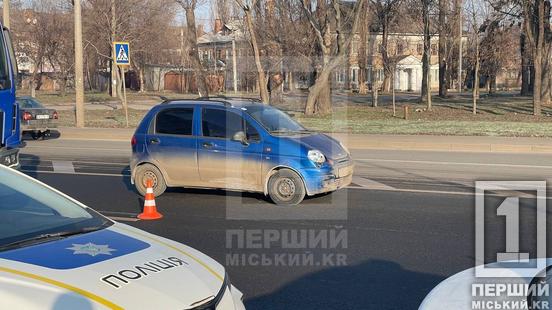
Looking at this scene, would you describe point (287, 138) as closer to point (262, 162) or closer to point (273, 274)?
point (262, 162)

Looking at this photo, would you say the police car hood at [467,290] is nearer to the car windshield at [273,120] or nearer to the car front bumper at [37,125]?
the car windshield at [273,120]

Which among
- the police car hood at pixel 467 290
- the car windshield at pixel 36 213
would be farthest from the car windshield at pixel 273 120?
the police car hood at pixel 467 290

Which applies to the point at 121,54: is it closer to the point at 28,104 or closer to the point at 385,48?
the point at 28,104

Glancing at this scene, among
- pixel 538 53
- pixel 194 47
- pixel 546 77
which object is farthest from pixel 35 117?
pixel 546 77

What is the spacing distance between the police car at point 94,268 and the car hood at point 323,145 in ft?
19.0

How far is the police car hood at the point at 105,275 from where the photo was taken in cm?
317

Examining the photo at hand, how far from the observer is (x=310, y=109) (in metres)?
31.8

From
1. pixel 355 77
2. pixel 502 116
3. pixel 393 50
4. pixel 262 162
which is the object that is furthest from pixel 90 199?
pixel 355 77

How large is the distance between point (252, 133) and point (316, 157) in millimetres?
1131

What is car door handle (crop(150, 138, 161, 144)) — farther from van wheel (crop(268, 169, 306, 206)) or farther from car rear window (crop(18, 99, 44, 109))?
car rear window (crop(18, 99, 44, 109))

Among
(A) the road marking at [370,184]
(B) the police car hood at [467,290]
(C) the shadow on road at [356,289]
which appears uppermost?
(B) the police car hood at [467,290]

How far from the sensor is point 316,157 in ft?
33.0

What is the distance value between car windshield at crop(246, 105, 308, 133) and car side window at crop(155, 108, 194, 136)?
1036mm

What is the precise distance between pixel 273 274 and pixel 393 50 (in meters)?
44.4
